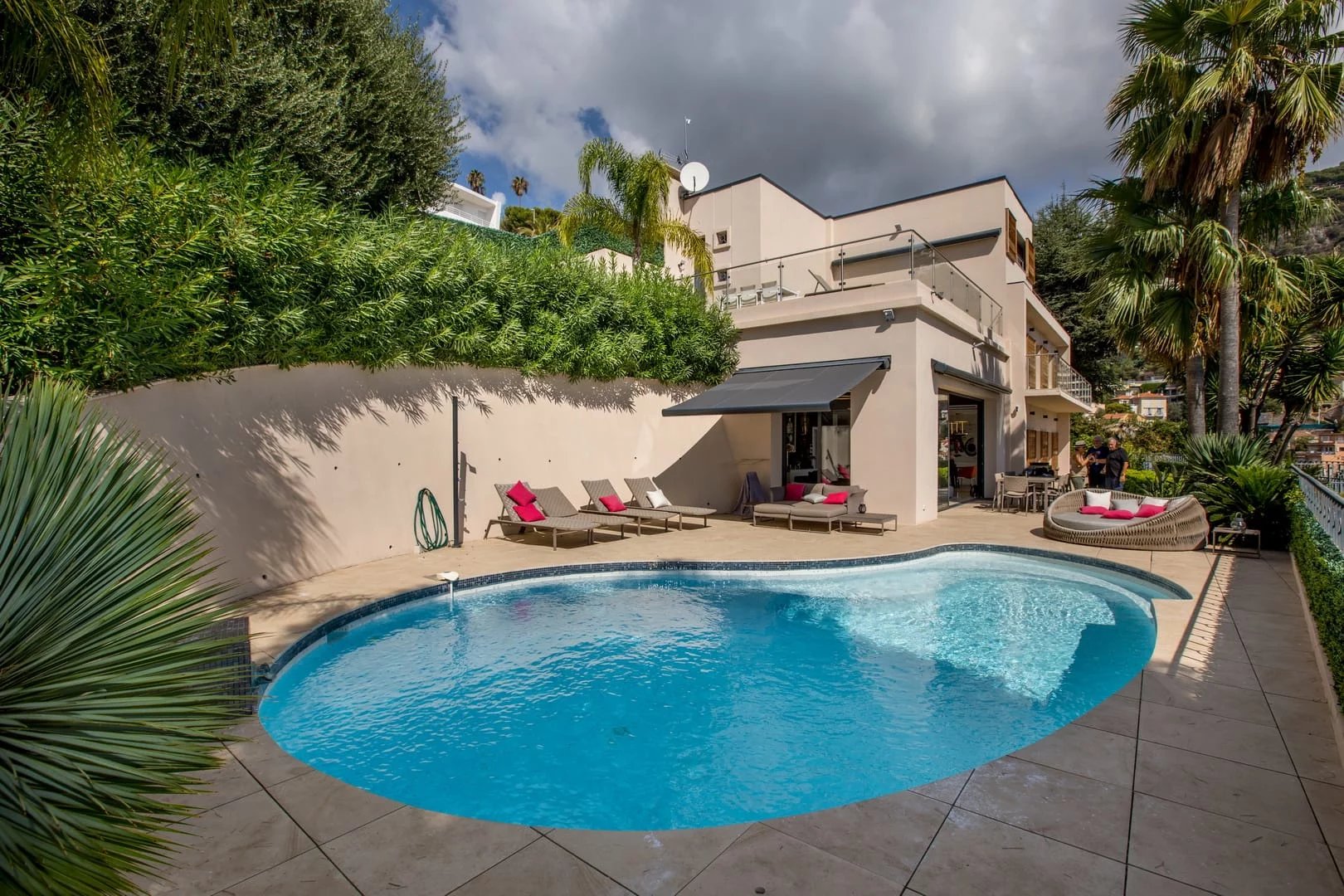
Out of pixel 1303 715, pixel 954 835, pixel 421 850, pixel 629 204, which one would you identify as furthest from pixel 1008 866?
pixel 629 204

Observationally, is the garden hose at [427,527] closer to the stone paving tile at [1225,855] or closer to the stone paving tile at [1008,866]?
the stone paving tile at [1008,866]

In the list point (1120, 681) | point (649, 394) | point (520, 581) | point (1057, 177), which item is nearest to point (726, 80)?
point (649, 394)

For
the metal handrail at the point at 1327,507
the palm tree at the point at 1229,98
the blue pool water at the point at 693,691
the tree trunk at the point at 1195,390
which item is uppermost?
the palm tree at the point at 1229,98

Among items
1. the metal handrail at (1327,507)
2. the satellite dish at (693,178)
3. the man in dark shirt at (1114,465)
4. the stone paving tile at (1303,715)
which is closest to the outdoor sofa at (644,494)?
the man in dark shirt at (1114,465)

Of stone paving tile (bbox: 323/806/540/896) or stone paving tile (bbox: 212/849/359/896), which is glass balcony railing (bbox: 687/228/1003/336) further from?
stone paving tile (bbox: 212/849/359/896)

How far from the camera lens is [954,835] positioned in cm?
341

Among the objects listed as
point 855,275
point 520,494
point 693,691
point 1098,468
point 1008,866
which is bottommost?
point 693,691

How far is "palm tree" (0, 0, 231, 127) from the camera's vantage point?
12.5ft

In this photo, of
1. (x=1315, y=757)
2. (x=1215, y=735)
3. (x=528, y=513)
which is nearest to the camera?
(x=1315, y=757)

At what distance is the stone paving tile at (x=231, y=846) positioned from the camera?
314cm

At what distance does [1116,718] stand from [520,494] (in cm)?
1109

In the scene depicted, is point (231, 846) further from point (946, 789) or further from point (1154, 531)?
point (1154, 531)

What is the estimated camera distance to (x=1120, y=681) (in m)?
6.84

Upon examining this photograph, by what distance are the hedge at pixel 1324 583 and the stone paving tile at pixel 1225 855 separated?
1.88 m
